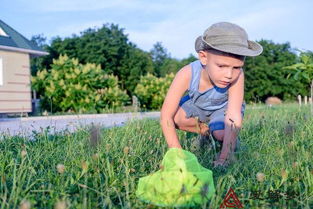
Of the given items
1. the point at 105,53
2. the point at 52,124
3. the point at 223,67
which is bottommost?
the point at 52,124

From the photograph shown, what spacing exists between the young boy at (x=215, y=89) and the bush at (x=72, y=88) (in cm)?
957

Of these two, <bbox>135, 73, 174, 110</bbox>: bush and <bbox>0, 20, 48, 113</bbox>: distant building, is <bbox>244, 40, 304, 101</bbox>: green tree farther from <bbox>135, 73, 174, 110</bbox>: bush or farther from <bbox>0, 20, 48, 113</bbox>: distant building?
<bbox>0, 20, 48, 113</bbox>: distant building

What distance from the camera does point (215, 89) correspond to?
11.5ft

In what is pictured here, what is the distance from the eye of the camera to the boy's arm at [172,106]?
2.99 meters

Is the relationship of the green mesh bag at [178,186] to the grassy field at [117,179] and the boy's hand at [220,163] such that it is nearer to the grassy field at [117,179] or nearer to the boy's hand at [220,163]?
the grassy field at [117,179]

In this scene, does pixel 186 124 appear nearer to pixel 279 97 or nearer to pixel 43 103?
pixel 43 103

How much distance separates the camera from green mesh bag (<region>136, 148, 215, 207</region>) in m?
1.66

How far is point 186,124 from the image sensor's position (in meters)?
3.84

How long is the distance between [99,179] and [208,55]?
132 centimetres

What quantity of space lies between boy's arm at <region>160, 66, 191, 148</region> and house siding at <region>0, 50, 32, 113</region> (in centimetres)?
1069

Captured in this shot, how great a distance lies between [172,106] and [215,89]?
0.55 m

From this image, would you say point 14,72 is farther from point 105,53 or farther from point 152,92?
point 105,53

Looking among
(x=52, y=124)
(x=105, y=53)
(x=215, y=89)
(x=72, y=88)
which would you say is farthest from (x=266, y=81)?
(x=215, y=89)

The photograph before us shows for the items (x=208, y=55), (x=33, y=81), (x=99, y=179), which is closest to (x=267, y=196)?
(x=99, y=179)
